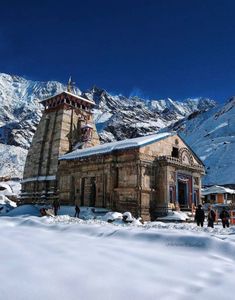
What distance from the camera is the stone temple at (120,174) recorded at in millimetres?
26703

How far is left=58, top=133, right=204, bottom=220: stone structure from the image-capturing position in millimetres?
26562

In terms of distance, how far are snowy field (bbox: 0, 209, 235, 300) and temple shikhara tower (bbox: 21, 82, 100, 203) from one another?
26.9 meters

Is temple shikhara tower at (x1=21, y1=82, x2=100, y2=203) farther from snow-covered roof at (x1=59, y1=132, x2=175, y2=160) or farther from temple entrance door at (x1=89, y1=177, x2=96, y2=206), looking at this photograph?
temple entrance door at (x1=89, y1=177, x2=96, y2=206)

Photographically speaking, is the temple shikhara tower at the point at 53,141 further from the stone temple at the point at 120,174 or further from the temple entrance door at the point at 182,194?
the temple entrance door at the point at 182,194

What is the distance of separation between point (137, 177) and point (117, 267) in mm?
20297

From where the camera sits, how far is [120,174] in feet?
91.0

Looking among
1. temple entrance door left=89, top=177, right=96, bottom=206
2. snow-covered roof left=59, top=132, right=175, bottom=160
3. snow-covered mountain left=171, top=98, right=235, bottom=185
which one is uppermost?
snow-covered mountain left=171, top=98, right=235, bottom=185

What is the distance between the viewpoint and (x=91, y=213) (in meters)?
26.1

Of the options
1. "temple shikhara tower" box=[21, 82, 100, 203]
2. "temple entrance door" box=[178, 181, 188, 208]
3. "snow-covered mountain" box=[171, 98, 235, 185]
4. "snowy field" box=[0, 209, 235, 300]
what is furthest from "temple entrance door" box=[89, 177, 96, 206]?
"snow-covered mountain" box=[171, 98, 235, 185]

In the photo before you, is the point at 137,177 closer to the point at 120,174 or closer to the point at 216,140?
the point at 120,174

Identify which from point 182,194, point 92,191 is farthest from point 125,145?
point 182,194

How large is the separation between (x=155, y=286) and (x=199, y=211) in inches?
575

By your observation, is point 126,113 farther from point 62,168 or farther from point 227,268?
point 227,268

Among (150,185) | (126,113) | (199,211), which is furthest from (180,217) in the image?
(126,113)
